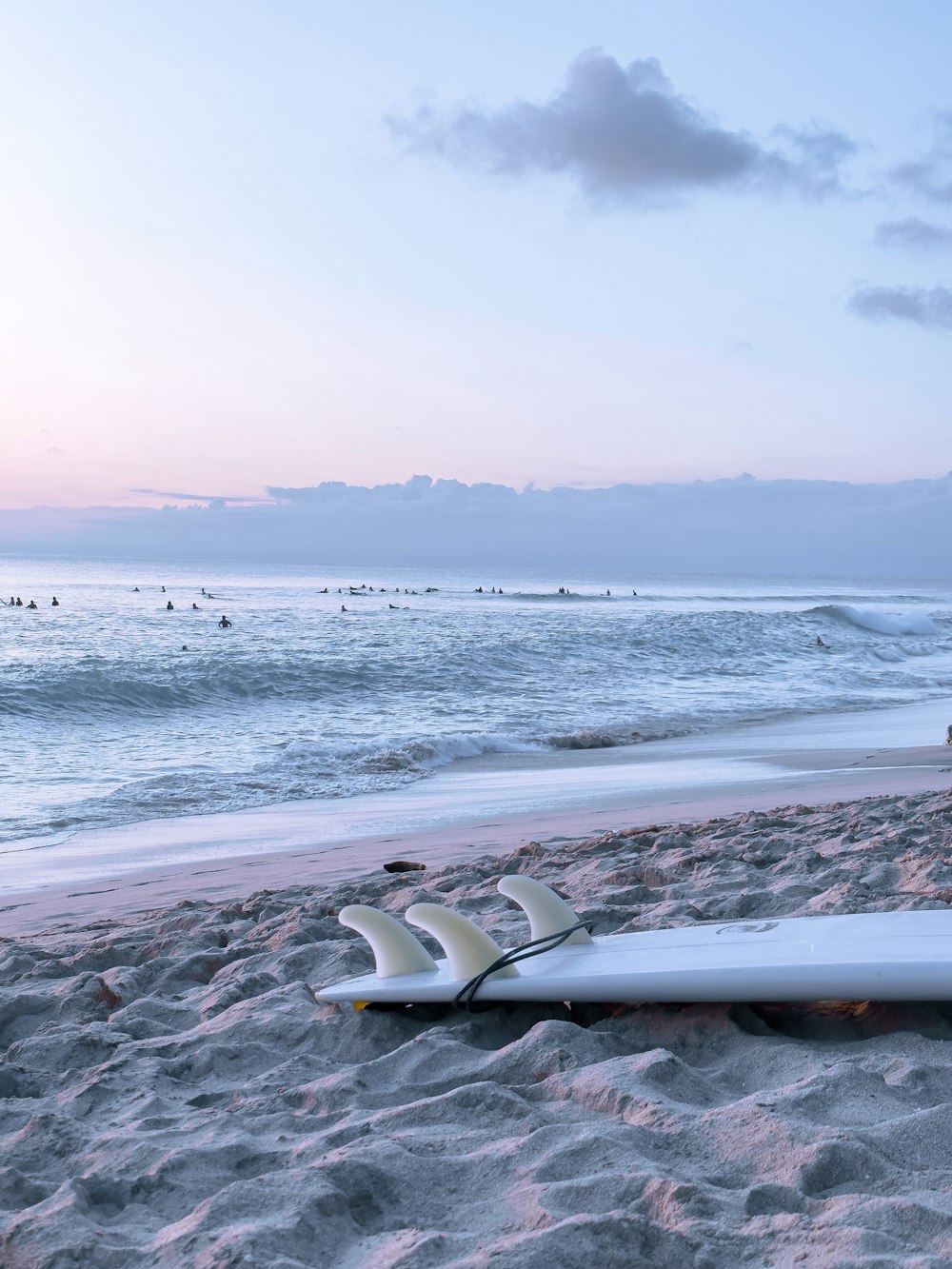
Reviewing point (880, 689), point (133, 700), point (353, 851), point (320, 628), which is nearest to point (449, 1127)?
point (353, 851)

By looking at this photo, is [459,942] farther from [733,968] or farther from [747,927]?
[747,927]

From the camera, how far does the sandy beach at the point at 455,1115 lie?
1.76m

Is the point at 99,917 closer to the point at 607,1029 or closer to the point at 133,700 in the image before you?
the point at 607,1029

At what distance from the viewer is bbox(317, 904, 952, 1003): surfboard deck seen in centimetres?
262

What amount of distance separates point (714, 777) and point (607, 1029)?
6193 mm

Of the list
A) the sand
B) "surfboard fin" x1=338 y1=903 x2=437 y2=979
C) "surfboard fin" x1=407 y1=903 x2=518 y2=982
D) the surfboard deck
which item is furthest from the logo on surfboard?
"surfboard fin" x1=338 y1=903 x2=437 y2=979

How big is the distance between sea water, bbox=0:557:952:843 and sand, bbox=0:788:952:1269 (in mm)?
4576

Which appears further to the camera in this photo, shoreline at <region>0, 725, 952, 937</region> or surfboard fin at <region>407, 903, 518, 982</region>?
shoreline at <region>0, 725, 952, 937</region>

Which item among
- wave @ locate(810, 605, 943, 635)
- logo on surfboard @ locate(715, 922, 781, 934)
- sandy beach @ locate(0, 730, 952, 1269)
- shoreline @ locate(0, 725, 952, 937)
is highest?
wave @ locate(810, 605, 943, 635)

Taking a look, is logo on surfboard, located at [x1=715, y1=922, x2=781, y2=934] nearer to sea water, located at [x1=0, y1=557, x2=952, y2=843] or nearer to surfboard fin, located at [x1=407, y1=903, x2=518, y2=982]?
surfboard fin, located at [x1=407, y1=903, x2=518, y2=982]

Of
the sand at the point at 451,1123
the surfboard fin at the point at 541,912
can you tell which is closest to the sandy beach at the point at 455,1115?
the sand at the point at 451,1123

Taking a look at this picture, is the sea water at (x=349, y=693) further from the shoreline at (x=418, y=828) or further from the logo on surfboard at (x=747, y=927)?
the logo on surfboard at (x=747, y=927)

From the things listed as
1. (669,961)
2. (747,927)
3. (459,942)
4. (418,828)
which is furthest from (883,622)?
(459,942)

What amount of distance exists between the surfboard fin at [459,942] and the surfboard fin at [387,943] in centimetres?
14
